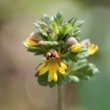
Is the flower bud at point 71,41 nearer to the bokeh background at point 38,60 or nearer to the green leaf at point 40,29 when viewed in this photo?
the green leaf at point 40,29

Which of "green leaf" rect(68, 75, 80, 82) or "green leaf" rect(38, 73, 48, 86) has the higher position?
"green leaf" rect(68, 75, 80, 82)

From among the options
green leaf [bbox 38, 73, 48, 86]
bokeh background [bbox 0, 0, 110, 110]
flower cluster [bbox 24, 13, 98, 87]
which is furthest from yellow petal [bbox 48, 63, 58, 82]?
bokeh background [bbox 0, 0, 110, 110]

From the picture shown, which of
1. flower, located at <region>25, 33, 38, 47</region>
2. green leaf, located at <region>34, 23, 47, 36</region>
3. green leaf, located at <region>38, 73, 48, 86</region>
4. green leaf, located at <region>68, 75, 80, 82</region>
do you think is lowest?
green leaf, located at <region>38, 73, 48, 86</region>

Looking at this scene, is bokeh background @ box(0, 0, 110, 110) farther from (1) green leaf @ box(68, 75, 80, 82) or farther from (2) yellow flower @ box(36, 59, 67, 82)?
(2) yellow flower @ box(36, 59, 67, 82)

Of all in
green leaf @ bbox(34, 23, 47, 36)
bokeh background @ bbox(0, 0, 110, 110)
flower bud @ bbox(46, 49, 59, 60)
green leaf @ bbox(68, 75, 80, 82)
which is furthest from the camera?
bokeh background @ bbox(0, 0, 110, 110)

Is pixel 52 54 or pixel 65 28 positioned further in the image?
pixel 65 28

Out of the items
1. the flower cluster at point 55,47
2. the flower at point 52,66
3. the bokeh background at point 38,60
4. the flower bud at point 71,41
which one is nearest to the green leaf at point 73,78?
the flower cluster at point 55,47

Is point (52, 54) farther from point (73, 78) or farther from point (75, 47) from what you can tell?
point (73, 78)

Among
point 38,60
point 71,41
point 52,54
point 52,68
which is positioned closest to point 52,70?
point 52,68

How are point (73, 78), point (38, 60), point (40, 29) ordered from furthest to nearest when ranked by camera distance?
point (38, 60) → point (73, 78) → point (40, 29)
